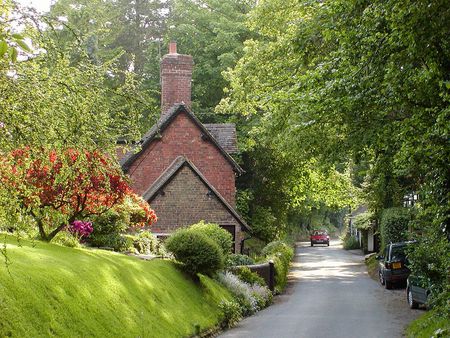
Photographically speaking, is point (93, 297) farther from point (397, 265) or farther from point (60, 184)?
point (397, 265)

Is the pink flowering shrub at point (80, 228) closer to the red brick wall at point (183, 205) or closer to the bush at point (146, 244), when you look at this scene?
the bush at point (146, 244)

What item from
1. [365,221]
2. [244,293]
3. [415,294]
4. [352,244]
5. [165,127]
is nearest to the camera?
[415,294]

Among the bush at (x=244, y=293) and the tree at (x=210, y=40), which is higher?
the tree at (x=210, y=40)

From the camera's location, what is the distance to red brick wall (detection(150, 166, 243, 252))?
30.7m

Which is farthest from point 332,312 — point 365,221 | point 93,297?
point 365,221

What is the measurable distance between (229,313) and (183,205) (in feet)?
40.2

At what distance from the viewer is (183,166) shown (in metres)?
30.7

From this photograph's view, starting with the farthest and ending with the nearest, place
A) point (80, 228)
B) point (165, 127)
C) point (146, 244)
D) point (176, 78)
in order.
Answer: point (176, 78), point (165, 127), point (146, 244), point (80, 228)

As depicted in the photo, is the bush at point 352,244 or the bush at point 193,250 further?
the bush at point 352,244

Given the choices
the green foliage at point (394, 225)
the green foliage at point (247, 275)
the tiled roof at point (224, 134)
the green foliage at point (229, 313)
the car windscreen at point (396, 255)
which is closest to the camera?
the green foliage at point (229, 313)

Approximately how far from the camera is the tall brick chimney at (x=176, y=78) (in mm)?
35812

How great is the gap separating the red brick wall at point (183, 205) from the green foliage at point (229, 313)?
11.1 meters

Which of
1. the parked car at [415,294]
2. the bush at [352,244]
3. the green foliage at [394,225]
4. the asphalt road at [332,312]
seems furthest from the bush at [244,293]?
the bush at [352,244]

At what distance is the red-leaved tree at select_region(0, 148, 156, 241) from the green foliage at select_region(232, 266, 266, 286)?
198 inches
